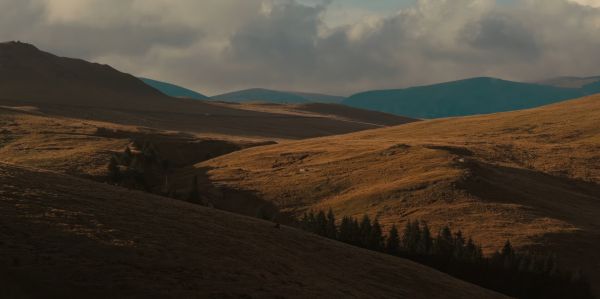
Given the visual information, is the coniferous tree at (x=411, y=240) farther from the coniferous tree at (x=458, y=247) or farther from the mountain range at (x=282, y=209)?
the coniferous tree at (x=458, y=247)

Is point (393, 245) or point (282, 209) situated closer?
point (393, 245)

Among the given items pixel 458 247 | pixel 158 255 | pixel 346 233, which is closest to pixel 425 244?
pixel 458 247

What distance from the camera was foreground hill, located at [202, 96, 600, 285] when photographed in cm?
9631

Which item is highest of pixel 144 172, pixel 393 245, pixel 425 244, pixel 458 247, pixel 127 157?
Answer: pixel 127 157

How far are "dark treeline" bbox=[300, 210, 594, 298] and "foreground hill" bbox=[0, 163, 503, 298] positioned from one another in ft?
67.8

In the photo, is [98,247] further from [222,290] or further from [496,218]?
[496,218]

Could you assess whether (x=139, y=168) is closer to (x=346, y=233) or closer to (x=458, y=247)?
(x=346, y=233)

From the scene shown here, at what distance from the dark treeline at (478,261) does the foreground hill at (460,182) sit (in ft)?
25.5

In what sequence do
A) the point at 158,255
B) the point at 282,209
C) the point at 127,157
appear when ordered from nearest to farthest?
the point at 158,255, the point at 282,209, the point at 127,157

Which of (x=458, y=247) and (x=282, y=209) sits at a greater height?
(x=458, y=247)

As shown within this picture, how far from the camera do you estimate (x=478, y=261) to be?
7506 cm

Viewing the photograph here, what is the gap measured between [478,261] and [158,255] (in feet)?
162

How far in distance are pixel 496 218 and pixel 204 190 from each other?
52066mm

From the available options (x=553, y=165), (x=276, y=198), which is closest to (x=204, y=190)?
(x=276, y=198)
